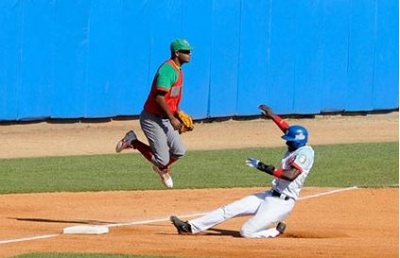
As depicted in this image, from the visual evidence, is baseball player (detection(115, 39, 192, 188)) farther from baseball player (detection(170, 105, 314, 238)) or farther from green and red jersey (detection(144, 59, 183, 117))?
baseball player (detection(170, 105, 314, 238))

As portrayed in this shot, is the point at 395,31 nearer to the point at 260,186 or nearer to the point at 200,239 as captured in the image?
the point at 260,186

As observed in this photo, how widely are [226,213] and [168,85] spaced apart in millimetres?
1558

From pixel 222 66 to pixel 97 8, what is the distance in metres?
3.39

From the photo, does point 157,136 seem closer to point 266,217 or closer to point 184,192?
point 266,217

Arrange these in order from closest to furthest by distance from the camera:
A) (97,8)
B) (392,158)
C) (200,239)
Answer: (200,239), (392,158), (97,8)

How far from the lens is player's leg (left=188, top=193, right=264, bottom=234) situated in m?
11.9

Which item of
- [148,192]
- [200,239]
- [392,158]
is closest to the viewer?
[200,239]

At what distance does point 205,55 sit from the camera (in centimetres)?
2489

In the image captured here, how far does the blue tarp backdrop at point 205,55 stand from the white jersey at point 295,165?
11153 millimetres

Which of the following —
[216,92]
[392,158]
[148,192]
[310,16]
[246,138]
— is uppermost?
[310,16]

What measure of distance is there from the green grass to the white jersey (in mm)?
4519

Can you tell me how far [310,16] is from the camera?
26.1m

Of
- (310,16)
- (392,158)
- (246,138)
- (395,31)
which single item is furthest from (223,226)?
(395,31)

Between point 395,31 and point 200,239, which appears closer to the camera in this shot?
point 200,239
